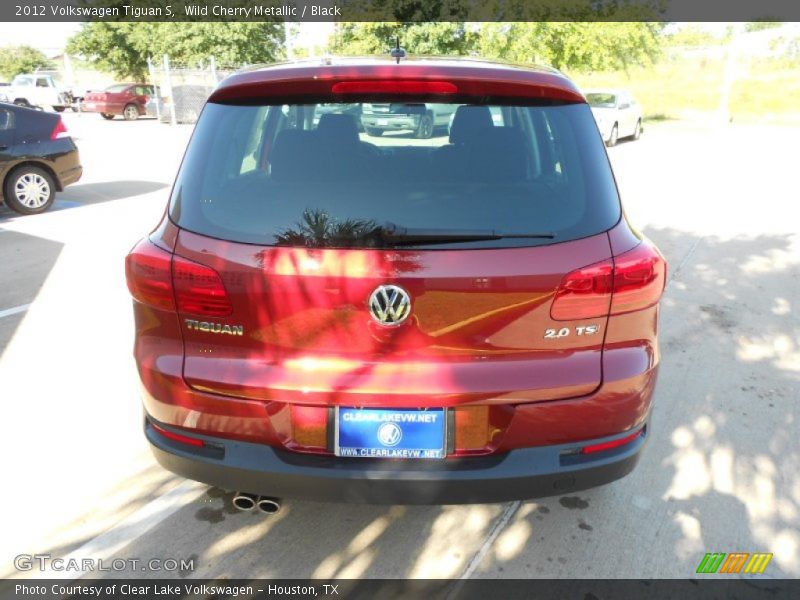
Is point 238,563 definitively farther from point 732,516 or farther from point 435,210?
point 732,516

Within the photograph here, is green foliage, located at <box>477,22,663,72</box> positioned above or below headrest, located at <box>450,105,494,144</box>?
above

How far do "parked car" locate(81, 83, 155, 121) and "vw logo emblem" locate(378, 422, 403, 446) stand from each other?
95.8 feet

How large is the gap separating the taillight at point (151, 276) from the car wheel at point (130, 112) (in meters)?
28.7

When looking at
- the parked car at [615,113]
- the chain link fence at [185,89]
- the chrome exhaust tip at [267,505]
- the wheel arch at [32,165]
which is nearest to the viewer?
the chrome exhaust tip at [267,505]

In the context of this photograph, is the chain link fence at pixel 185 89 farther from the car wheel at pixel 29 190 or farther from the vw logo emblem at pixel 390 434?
the vw logo emblem at pixel 390 434

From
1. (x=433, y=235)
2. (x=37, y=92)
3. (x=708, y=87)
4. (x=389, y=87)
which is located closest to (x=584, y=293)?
(x=433, y=235)

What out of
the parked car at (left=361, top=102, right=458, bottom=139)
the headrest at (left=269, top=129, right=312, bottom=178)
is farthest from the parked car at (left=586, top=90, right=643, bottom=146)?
the headrest at (left=269, top=129, right=312, bottom=178)

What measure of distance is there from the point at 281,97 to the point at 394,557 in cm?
180

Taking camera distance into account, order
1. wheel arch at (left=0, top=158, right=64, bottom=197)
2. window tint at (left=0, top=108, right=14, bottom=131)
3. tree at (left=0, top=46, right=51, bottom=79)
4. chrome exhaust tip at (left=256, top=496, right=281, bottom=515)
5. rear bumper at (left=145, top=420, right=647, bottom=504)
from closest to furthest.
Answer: rear bumper at (left=145, top=420, right=647, bottom=504) < chrome exhaust tip at (left=256, top=496, right=281, bottom=515) < window tint at (left=0, top=108, right=14, bottom=131) < wheel arch at (left=0, top=158, right=64, bottom=197) < tree at (left=0, top=46, right=51, bottom=79)

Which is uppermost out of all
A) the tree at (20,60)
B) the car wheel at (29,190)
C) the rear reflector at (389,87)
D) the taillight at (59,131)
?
the tree at (20,60)

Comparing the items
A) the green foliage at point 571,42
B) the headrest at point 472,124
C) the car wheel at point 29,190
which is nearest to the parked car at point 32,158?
the car wheel at point 29,190

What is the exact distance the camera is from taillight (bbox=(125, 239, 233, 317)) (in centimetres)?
206

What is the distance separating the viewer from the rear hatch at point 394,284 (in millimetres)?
1998

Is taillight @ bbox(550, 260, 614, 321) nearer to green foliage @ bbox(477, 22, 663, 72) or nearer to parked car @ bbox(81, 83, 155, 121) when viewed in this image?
A: green foliage @ bbox(477, 22, 663, 72)
